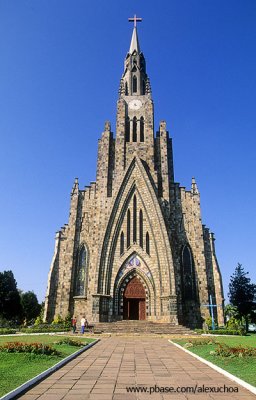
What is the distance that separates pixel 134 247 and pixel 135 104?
734 inches

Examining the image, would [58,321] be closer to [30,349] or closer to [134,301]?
[134,301]

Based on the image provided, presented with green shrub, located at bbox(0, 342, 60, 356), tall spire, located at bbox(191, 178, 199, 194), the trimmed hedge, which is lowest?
the trimmed hedge

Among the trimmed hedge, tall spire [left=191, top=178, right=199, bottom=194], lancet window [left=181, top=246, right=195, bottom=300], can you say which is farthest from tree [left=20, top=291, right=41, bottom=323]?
tall spire [left=191, top=178, right=199, bottom=194]

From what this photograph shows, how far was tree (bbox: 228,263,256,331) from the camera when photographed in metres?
34.3

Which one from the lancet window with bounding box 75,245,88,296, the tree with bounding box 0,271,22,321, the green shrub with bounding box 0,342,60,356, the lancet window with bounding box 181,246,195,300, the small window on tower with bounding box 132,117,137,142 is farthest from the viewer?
the tree with bounding box 0,271,22,321

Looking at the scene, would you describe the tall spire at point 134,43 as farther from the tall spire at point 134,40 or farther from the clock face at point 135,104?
the clock face at point 135,104

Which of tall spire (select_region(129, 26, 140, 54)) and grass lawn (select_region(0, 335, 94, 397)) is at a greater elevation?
tall spire (select_region(129, 26, 140, 54))

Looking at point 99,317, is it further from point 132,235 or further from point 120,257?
point 132,235

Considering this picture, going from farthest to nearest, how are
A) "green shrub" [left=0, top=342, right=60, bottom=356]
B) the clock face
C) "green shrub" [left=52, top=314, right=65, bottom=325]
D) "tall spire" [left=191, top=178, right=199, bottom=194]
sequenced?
the clock face
"tall spire" [left=191, top=178, right=199, bottom=194]
"green shrub" [left=52, top=314, right=65, bottom=325]
"green shrub" [left=0, top=342, right=60, bottom=356]

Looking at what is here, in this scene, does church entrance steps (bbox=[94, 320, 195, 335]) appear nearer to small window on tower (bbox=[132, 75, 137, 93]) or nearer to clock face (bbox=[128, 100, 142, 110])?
clock face (bbox=[128, 100, 142, 110])

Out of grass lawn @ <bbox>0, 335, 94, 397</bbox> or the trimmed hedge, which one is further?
the trimmed hedge

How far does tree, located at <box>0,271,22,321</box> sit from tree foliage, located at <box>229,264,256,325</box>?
34748 millimetres

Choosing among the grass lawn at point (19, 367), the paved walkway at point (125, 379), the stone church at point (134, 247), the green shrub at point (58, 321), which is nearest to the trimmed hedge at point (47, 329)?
the green shrub at point (58, 321)

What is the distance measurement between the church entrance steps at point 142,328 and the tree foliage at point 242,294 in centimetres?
1347
